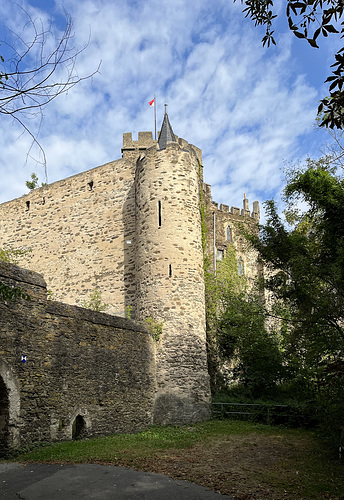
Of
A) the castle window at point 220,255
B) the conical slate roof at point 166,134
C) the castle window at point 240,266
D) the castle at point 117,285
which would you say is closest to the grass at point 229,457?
the castle at point 117,285

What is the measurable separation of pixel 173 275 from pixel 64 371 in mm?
5623

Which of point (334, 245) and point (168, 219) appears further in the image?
point (168, 219)

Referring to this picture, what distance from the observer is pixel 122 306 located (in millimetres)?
17094

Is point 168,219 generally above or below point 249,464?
above

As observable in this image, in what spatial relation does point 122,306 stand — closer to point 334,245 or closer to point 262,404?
point 262,404

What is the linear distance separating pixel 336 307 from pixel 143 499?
7288mm

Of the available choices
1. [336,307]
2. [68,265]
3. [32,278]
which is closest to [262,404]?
[336,307]

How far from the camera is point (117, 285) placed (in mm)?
17516

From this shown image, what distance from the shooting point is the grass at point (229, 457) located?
657 centimetres

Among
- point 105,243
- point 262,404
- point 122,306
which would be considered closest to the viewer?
point 262,404

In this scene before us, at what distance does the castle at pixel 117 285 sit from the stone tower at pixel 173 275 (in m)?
0.03

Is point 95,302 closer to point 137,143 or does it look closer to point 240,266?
point 137,143

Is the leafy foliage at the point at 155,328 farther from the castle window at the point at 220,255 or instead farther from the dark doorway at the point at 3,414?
the castle window at the point at 220,255

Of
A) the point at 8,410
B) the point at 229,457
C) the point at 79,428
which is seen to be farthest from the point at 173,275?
the point at 8,410
